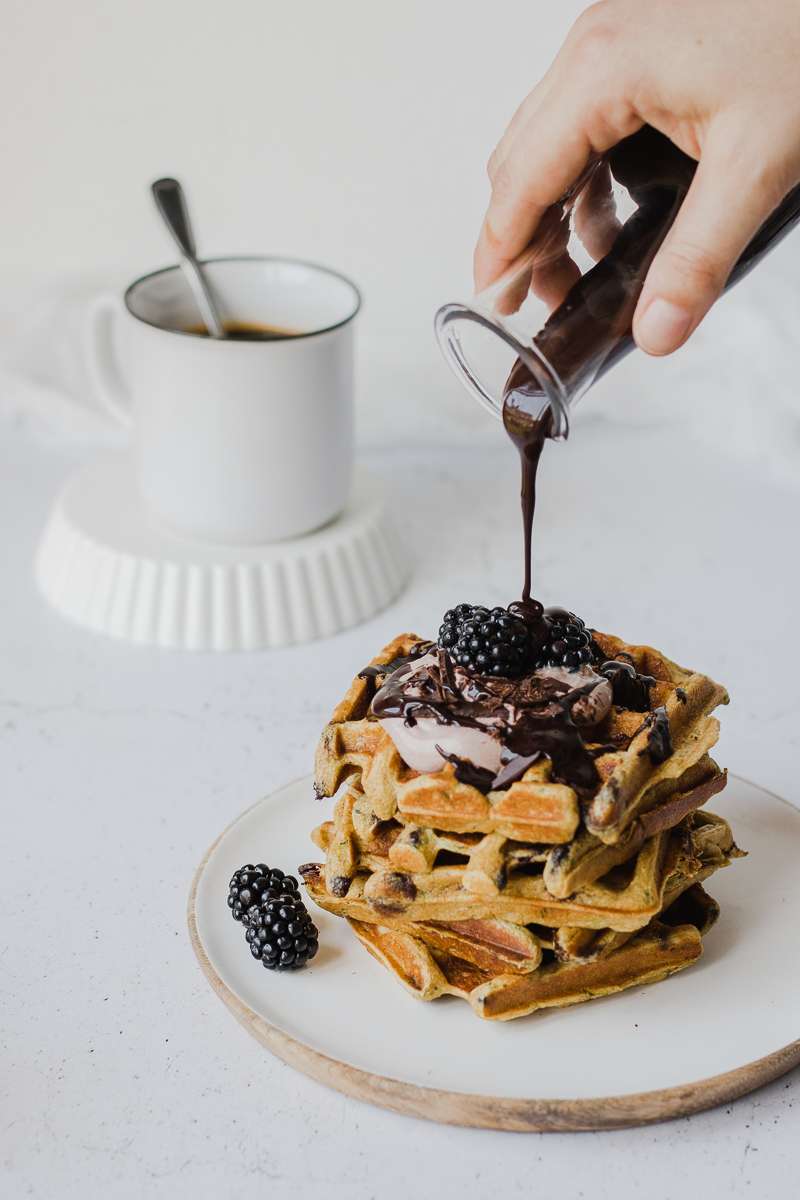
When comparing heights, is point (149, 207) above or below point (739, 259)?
below

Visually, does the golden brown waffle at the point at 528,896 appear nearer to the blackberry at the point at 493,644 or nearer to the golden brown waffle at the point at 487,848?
the golden brown waffle at the point at 487,848

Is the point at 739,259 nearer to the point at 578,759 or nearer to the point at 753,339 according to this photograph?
the point at 578,759

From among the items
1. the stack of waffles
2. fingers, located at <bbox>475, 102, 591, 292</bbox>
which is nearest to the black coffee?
fingers, located at <bbox>475, 102, 591, 292</bbox>

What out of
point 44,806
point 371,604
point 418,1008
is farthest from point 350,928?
point 371,604

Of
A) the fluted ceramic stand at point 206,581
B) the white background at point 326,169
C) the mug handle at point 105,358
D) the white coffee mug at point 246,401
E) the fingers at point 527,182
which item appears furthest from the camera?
the white background at point 326,169

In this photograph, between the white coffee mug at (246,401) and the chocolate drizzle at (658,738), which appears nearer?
the chocolate drizzle at (658,738)

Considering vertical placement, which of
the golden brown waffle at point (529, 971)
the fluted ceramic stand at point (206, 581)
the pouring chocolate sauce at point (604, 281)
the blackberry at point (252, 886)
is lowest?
the fluted ceramic stand at point (206, 581)

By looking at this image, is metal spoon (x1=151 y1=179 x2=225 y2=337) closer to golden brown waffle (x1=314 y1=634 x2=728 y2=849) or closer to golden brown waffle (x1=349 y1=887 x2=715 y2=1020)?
golden brown waffle (x1=314 y1=634 x2=728 y2=849)

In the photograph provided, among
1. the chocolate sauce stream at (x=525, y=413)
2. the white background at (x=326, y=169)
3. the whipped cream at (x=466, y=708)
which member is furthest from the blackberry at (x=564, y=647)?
the white background at (x=326, y=169)
